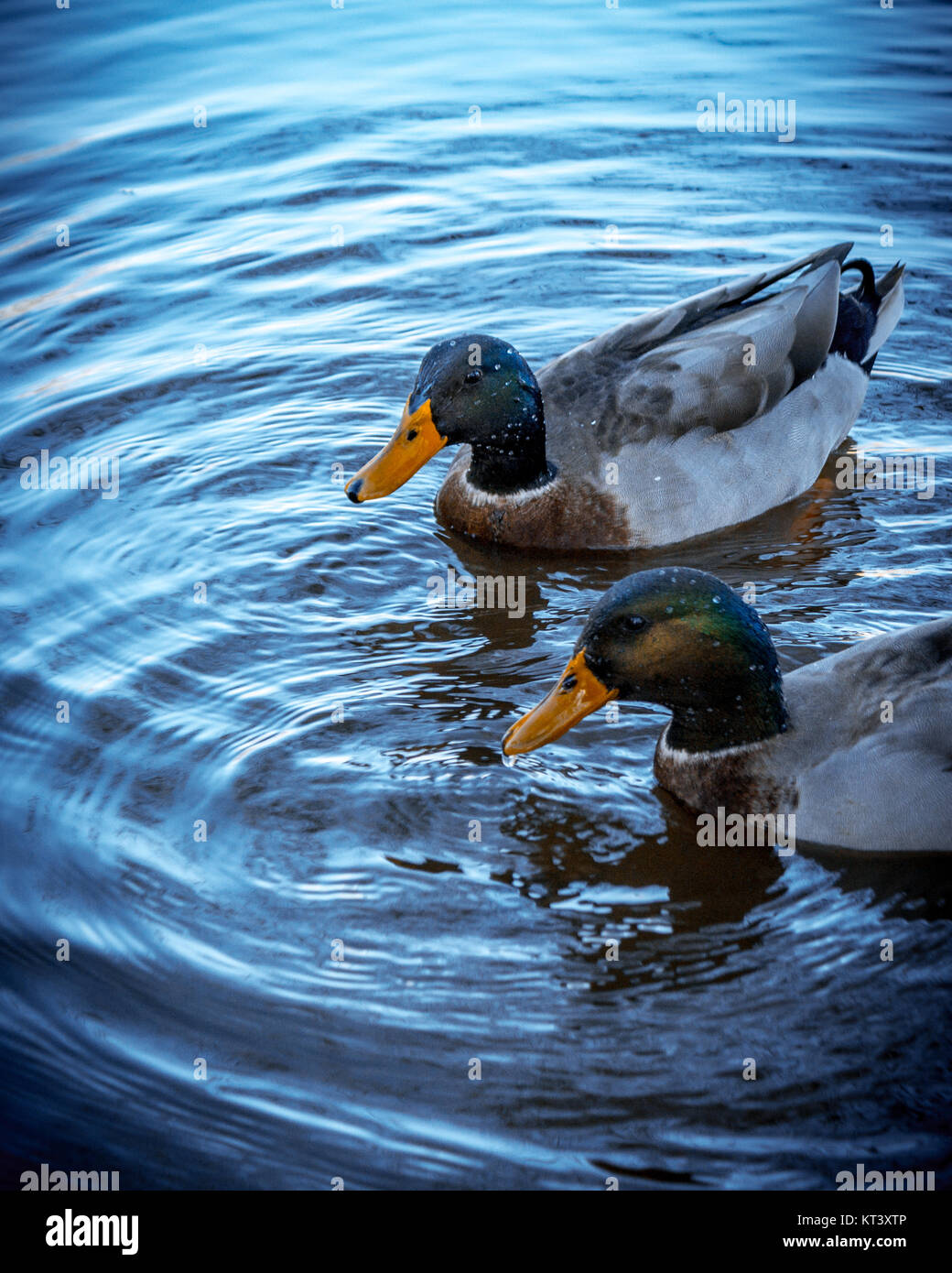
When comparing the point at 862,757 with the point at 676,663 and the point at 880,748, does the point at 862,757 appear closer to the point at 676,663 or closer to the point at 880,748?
the point at 880,748

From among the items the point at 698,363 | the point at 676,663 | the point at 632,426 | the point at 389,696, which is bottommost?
the point at 389,696

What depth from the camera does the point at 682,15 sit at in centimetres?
1239

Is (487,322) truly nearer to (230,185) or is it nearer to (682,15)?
(230,185)

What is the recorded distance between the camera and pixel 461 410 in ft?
18.5

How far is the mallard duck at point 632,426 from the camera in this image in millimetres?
5633

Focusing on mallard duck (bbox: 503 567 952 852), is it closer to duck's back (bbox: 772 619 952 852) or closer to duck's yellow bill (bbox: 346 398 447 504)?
duck's back (bbox: 772 619 952 852)

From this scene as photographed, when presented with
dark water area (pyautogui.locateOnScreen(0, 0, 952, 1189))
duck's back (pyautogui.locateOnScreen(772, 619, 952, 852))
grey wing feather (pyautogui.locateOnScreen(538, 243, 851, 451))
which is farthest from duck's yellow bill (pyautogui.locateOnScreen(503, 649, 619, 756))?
grey wing feather (pyautogui.locateOnScreen(538, 243, 851, 451))

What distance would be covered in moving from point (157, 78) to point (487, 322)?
537 centimetres

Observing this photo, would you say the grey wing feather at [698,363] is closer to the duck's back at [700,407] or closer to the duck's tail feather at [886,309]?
the duck's back at [700,407]

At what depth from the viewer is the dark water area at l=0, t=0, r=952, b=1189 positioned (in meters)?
3.39

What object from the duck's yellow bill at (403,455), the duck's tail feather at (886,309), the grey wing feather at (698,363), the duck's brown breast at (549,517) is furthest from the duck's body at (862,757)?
the duck's tail feather at (886,309)

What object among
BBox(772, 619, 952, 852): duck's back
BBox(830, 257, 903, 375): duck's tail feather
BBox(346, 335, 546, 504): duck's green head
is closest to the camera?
BBox(772, 619, 952, 852): duck's back

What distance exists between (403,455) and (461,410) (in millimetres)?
316

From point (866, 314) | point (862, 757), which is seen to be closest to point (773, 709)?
point (862, 757)
